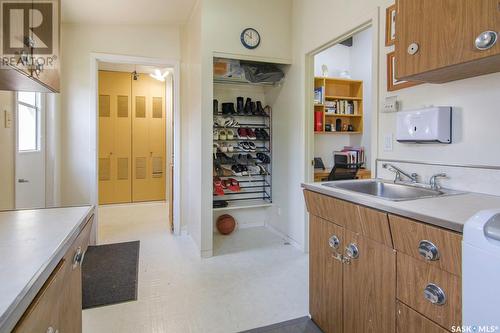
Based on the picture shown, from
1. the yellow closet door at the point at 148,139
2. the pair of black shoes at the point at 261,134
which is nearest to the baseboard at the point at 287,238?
the pair of black shoes at the point at 261,134

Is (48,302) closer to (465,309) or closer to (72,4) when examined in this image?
(465,309)

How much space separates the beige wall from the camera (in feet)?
6.35

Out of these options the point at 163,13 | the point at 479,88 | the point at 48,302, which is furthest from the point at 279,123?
the point at 48,302

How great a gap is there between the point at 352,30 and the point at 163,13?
2143 millimetres

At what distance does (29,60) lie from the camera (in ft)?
4.16

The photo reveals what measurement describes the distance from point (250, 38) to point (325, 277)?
2480 mm

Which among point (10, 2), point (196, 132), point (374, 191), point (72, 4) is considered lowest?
point (374, 191)

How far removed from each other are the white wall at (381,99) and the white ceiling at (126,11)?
1.29 meters

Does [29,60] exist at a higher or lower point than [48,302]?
higher

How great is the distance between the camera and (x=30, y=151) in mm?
2725

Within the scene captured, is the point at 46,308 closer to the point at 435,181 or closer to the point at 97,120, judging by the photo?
the point at 435,181

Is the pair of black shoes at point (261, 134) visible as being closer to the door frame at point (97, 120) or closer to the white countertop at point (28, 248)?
the door frame at point (97, 120)

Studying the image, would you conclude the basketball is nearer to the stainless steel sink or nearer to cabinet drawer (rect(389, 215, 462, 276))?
the stainless steel sink

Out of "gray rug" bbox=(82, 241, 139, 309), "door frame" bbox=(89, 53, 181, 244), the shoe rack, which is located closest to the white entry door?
"door frame" bbox=(89, 53, 181, 244)
